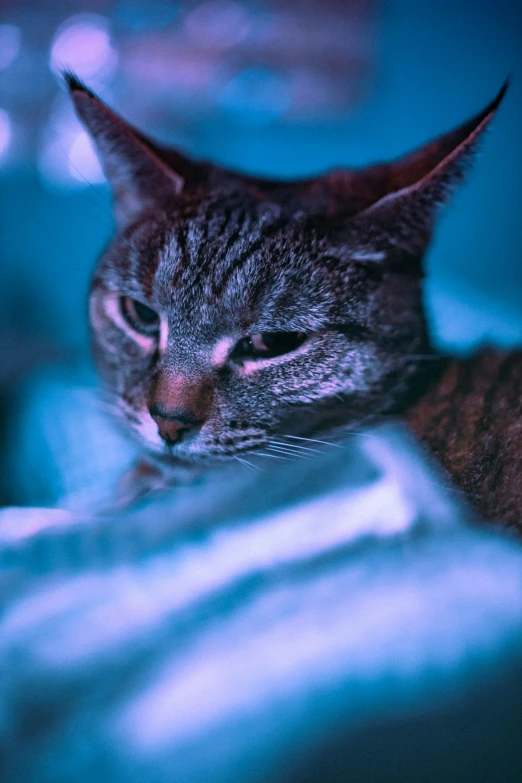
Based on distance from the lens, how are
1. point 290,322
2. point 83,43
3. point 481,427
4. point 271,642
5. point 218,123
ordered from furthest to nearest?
point 218,123
point 83,43
point 290,322
point 481,427
point 271,642

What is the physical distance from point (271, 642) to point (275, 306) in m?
0.45

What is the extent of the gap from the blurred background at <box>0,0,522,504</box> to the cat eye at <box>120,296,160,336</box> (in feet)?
0.90

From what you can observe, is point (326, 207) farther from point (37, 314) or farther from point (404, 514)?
point (37, 314)

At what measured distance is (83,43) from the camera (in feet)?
3.45

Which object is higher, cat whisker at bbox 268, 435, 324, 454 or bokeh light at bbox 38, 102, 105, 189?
bokeh light at bbox 38, 102, 105, 189

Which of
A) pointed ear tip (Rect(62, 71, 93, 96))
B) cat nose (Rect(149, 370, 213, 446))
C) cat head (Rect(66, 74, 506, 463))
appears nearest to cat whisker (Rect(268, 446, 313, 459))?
cat head (Rect(66, 74, 506, 463))

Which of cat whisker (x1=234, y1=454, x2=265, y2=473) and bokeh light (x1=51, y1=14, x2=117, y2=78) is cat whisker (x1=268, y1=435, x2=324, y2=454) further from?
bokeh light (x1=51, y1=14, x2=117, y2=78)

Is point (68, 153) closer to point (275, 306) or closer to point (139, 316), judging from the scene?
point (139, 316)

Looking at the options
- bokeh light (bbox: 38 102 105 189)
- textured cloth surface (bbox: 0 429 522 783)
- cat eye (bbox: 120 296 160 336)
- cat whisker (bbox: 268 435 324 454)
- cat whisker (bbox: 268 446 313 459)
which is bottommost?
textured cloth surface (bbox: 0 429 522 783)

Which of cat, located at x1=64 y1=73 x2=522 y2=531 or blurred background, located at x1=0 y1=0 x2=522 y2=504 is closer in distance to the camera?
cat, located at x1=64 y1=73 x2=522 y2=531

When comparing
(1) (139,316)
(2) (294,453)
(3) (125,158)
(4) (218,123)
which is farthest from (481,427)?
(4) (218,123)

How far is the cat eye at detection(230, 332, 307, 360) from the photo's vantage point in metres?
0.79

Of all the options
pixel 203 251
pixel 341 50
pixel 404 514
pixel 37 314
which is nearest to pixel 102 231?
pixel 37 314

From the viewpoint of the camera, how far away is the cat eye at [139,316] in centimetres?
90
